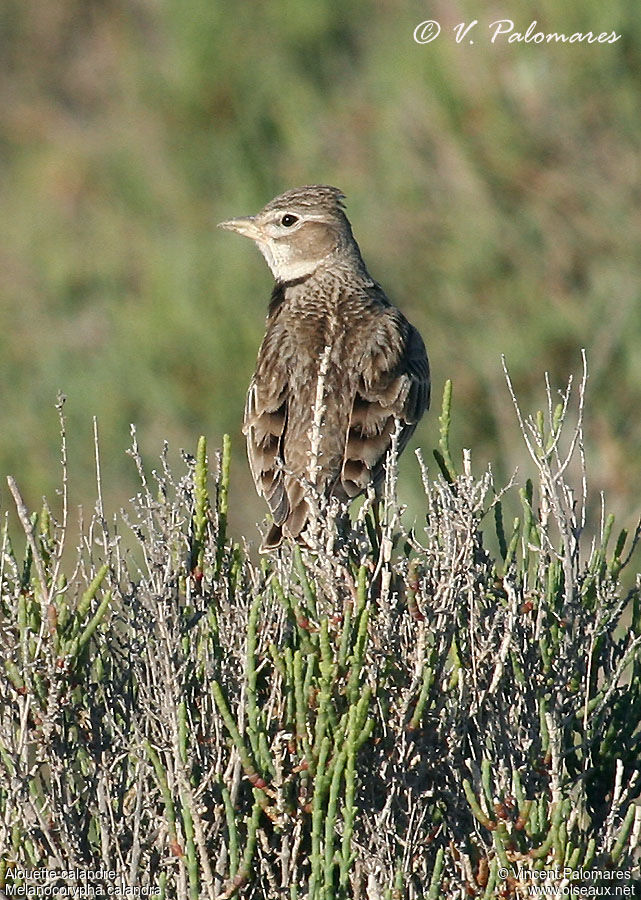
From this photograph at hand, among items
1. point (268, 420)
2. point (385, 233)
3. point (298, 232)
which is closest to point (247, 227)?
point (298, 232)

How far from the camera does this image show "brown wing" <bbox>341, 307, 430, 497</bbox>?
4.95 m

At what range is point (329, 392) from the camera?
16.8 feet

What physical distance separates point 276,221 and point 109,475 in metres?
4.32

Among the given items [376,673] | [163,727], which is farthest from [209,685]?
[376,673]

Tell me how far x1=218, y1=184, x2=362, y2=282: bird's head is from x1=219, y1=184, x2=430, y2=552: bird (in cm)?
16

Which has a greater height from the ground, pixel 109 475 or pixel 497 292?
pixel 497 292

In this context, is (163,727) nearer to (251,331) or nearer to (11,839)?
(11,839)

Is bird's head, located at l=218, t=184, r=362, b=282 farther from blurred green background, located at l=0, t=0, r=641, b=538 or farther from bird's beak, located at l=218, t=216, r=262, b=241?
blurred green background, located at l=0, t=0, r=641, b=538

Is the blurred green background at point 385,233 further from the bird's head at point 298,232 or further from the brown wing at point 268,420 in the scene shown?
the brown wing at point 268,420

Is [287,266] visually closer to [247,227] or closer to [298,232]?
[298,232]

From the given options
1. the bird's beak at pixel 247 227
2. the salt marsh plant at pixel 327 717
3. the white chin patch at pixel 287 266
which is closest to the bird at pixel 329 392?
the white chin patch at pixel 287 266

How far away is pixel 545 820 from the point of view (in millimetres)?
3557

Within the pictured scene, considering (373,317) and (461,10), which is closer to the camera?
(373,317)

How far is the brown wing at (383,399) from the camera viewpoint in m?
4.95
